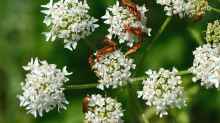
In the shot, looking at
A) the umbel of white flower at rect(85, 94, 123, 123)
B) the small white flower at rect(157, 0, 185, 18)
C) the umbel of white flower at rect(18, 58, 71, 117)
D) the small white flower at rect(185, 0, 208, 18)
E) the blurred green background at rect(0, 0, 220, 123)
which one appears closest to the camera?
the umbel of white flower at rect(85, 94, 123, 123)

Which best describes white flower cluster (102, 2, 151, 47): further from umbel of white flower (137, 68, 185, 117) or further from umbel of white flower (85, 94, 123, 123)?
umbel of white flower (85, 94, 123, 123)

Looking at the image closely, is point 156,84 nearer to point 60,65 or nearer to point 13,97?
point 60,65

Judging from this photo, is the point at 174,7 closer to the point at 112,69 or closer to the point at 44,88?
the point at 112,69

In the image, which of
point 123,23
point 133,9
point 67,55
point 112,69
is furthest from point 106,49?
point 67,55

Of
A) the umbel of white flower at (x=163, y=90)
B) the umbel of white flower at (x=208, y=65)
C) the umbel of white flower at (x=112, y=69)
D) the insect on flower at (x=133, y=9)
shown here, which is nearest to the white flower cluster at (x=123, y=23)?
the insect on flower at (x=133, y=9)

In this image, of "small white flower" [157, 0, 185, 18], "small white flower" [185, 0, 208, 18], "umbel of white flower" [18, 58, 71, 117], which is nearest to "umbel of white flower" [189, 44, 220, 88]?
"small white flower" [185, 0, 208, 18]

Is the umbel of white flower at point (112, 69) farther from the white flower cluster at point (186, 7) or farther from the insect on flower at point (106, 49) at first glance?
the white flower cluster at point (186, 7)

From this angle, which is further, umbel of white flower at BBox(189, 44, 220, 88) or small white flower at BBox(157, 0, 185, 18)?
small white flower at BBox(157, 0, 185, 18)
